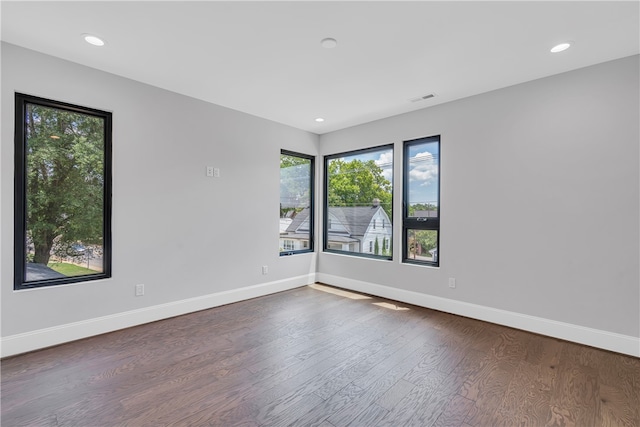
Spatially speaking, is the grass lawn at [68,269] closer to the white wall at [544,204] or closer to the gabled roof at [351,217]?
the gabled roof at [351,217]

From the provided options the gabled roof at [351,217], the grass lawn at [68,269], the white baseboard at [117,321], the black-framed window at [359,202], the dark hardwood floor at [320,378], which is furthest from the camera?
the gabled roof at [351,217]

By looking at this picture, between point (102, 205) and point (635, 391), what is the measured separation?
4730mm

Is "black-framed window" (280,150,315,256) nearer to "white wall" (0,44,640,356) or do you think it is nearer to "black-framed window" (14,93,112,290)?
"white wall" (0,44,640,356)

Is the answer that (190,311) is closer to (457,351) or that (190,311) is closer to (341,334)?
(341,334)

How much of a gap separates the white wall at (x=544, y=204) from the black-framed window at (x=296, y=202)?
1930mm

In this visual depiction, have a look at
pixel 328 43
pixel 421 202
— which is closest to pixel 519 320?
pixel 421 202

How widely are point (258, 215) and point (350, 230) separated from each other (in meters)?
1.55

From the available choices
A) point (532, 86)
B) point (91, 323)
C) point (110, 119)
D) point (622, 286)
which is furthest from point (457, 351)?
point (110, 119)

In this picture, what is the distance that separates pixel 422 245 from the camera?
13.4 feet

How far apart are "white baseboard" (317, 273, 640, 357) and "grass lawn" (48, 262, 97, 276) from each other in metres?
3.44

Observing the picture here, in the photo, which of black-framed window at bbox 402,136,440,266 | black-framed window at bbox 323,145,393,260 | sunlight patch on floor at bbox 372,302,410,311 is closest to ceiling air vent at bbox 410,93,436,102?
black-framed window at bbox 402,136,440,266

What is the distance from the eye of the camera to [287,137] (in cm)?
480

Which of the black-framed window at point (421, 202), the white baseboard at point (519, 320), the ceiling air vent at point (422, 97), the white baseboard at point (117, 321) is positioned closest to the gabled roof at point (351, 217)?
the black-framed window at point (421, 202)

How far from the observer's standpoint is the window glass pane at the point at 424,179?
13.0 feet
